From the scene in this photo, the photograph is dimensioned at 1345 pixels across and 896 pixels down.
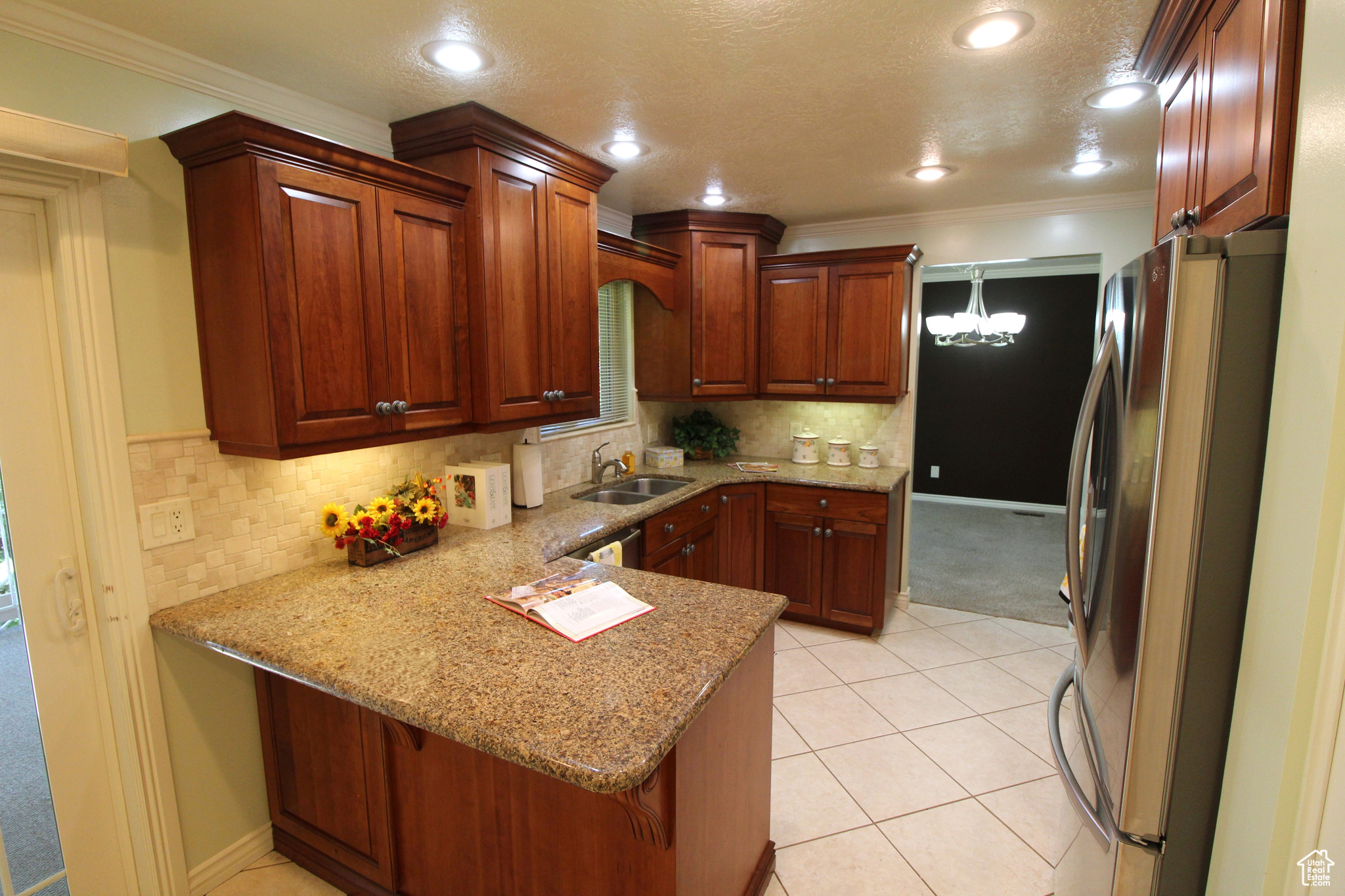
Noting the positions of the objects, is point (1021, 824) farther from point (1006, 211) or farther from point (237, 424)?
point (1006, 211)

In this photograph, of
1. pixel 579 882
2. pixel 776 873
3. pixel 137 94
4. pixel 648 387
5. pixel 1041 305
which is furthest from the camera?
pixel 1041 305

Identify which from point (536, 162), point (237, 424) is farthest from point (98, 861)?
point (536, 162)

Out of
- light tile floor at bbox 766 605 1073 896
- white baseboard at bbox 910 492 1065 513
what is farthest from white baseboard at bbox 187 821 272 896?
white baseboard at bbox 910 492 1065 513

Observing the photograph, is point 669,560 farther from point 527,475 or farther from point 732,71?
point 732,71

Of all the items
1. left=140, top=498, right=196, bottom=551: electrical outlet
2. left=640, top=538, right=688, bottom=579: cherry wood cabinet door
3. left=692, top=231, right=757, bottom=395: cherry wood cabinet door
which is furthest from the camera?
left=692, top=231, right=757, bottom=395: cherry wood cabinet door

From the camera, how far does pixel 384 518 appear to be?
82.1 inches

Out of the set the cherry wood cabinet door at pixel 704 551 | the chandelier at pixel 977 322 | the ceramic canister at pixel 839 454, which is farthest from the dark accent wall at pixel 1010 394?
the cherry wood cabinet door at pixel 704 551

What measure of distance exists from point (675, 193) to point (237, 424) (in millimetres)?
2380

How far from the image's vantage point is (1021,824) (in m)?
2.15

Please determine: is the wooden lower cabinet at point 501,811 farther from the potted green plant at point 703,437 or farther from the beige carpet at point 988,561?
the beige carpet at point 988,561

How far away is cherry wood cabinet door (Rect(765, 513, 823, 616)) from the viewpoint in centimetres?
371

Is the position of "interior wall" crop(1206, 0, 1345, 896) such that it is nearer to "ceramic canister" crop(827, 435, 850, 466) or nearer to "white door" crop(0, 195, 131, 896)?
"white door" crop(0, 195, 131, 896)

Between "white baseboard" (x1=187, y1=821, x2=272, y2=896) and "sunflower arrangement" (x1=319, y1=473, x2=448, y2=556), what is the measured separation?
0.94 meters

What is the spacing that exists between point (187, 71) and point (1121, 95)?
2854 mm
